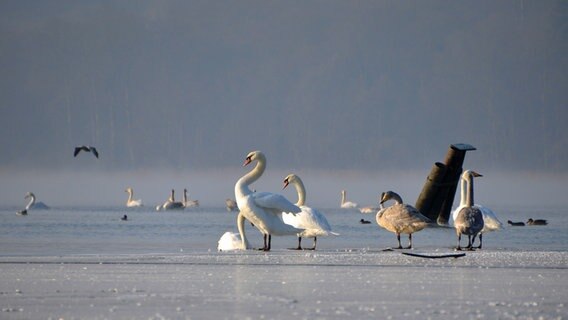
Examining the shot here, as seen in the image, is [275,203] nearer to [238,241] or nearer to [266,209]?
[266,209]

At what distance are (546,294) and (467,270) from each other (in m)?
3.36

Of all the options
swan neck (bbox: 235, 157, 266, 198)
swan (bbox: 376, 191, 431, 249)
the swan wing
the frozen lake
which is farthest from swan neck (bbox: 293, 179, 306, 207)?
the frozen lake

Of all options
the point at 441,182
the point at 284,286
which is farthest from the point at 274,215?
the point at 441,182

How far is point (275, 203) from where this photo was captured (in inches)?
763

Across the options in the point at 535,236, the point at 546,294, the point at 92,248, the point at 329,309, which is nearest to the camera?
the point at 329,309

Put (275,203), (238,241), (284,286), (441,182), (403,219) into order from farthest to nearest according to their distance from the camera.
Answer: (441,182), (238,241), (403,219), (275,203), (284,286)

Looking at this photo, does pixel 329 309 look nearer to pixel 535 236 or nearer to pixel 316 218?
pixel 316 218

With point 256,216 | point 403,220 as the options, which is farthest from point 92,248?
point 403,220

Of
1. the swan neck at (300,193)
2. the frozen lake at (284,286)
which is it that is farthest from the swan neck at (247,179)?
the frozen lake at (284,286)

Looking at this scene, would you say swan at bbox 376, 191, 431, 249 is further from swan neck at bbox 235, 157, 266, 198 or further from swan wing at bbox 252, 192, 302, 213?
swan neck at bbox 235, 157, 266, 198

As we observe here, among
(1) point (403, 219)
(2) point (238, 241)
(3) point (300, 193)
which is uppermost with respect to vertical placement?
(3) point (300, 193)

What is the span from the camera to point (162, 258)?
17.1 m

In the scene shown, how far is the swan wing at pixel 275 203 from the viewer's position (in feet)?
63.5

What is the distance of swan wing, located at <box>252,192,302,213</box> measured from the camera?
19344 mm
